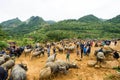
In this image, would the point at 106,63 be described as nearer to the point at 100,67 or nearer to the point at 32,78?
the point at 100,67

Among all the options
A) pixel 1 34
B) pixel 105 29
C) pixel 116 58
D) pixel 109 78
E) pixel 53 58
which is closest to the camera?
pixel 109 78

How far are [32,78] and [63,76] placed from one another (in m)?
2.82

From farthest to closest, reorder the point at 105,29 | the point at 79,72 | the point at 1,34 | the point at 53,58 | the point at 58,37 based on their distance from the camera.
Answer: the point at 105,29 → the point at 58,37 → the point at 1,34 → the point at 53,58 → the point at 79,72

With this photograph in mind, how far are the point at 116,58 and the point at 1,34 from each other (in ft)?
169

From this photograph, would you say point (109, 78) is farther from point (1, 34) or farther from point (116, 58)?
point (1, 34)

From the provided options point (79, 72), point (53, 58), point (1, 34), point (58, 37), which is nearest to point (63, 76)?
point (79, 72)

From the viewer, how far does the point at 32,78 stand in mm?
18812

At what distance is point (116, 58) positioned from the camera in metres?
26.9

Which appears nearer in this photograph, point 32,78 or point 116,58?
point 32,78

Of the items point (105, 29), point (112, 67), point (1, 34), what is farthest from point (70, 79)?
point (105, 29)

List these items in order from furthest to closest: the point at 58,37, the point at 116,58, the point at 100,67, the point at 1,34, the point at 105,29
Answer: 1. the point at 105,29
2. the point at 58,37
3. the point at 1,34
4. the point at 116,58
5. the point at 100,67

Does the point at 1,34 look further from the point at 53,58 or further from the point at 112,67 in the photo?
the point at 112,67

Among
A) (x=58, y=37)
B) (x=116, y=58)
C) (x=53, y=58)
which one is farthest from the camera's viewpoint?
(x=58, y=37)

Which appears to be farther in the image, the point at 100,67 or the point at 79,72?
the point at 100,67
